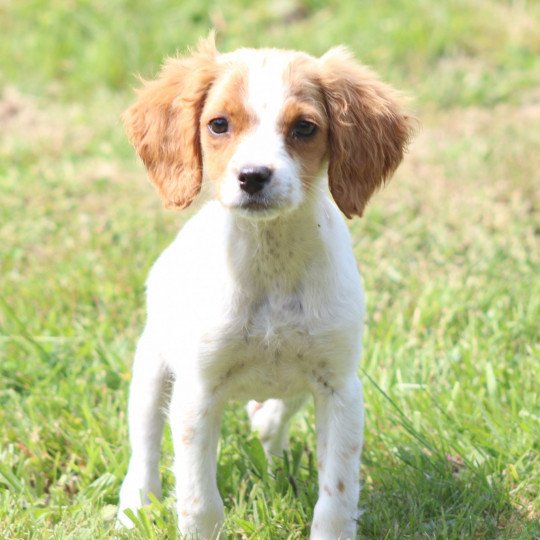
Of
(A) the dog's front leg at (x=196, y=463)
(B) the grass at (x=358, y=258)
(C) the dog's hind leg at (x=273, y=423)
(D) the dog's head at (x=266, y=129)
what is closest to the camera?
(D) the dog's head at (x=266, y=129)

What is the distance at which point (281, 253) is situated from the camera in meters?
3.54

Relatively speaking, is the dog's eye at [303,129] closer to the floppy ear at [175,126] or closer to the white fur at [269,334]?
the white fur at [269,334]

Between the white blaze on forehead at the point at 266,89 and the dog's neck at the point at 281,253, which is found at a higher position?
the white blaze on forehead at the point at 266,89

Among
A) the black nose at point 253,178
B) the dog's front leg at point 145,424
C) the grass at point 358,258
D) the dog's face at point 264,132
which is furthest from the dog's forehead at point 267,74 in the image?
the grass at point 358,258

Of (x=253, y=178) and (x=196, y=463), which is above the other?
(x=253, y=178)

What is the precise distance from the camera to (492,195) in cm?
643

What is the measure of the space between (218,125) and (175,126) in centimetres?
26

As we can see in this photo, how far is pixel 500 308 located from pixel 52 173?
11.6 ft

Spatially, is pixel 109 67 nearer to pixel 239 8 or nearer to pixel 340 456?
pixel 239 8

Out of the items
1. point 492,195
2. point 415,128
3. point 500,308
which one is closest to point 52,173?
point 492,195

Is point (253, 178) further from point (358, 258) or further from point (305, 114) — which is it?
point (358, 258)

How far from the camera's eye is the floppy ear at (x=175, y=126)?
3.60m

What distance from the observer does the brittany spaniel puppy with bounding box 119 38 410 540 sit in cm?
340

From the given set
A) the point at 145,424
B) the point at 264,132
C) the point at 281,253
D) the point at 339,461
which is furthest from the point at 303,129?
the point at 145,424
